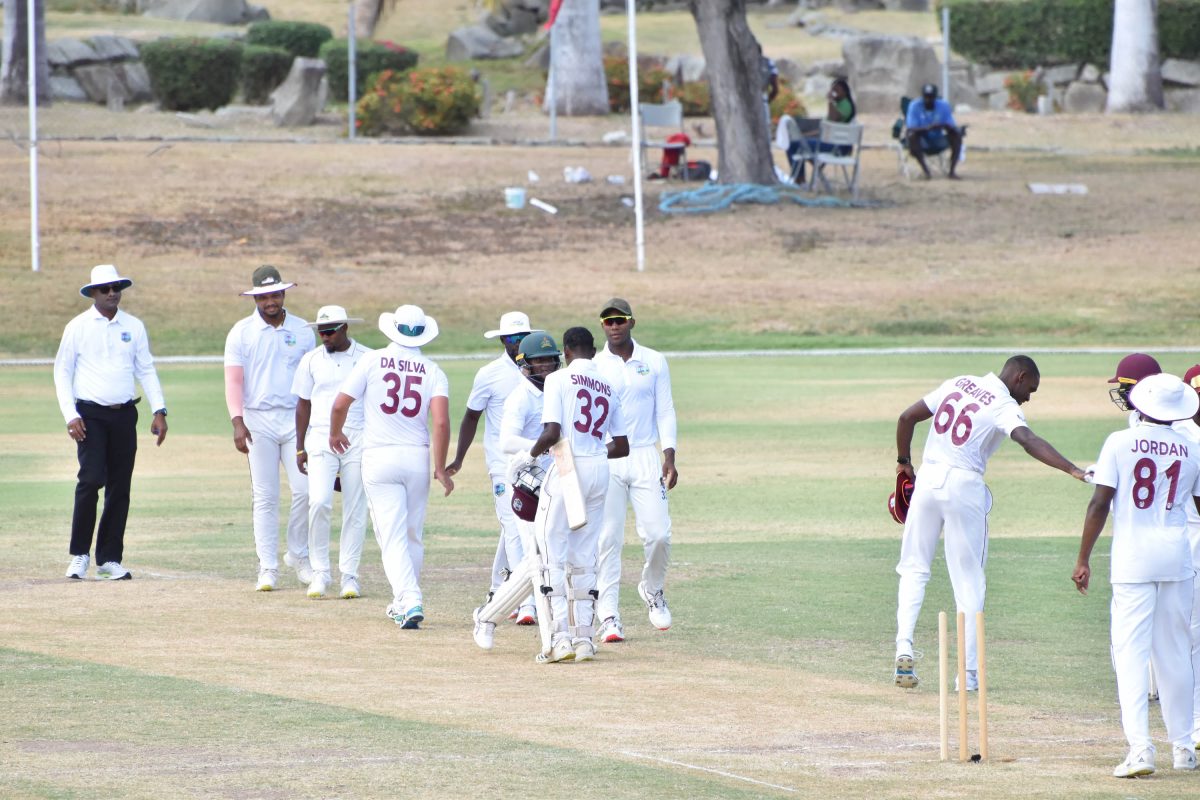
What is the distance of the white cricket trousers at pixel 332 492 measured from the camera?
12.9m

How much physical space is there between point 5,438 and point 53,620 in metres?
11.0

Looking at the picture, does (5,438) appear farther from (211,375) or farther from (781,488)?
(781,488)

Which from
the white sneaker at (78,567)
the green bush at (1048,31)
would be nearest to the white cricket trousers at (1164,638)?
the white sneaker at (78,567)

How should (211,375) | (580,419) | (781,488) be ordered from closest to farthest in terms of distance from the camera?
(580,419), (781,488), (211,375)

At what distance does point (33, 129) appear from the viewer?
1283 inches

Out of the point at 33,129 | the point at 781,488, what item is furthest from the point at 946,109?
the point at 781,488

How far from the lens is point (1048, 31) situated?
201ft

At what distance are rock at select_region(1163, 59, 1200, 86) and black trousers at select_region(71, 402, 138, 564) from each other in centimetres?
5103

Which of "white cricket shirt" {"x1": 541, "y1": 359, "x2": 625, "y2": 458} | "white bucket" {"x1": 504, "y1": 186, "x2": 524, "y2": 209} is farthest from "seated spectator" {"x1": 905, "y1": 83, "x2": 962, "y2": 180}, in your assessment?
"white cricket shirt" {"x1": 541, "y1": 359, "x2": 625, "y2": 458}

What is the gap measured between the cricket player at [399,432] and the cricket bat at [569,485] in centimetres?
108

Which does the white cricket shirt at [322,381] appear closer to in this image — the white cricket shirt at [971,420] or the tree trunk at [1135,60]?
the white cricket shirt at [971,420]

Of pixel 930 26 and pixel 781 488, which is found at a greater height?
pixel 930 26

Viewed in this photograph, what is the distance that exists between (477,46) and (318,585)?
169 feet

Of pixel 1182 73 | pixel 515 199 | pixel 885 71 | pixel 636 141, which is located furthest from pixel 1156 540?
pixel 1182 73
